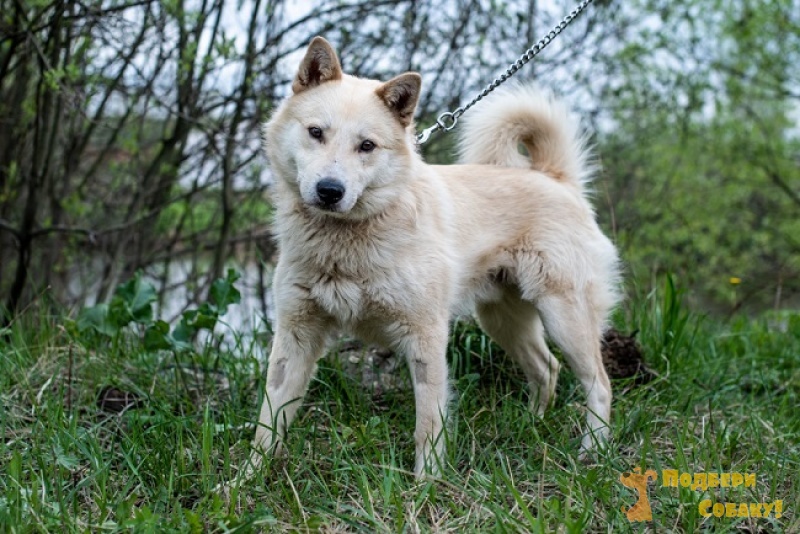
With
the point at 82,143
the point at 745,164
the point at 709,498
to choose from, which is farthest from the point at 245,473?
the point at 745,164

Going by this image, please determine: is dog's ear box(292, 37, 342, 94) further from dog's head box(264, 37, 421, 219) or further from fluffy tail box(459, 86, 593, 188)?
fluffy tail box(459, 86, 593, 188)

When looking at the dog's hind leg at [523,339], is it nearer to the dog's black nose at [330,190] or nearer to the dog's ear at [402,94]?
the dog's ear at [402,94]

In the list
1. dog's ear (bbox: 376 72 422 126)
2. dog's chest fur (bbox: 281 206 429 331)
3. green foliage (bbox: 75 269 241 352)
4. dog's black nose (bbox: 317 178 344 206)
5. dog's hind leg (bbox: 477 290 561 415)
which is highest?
dog's ear (bbox: 376 72 422 126)

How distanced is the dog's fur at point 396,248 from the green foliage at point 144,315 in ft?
2.63

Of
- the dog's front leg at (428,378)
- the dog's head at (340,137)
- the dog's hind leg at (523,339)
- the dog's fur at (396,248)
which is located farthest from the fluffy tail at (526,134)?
the dog's front leg at (428,378)

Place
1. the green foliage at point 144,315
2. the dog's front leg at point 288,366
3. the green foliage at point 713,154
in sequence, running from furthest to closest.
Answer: the green foliage at point 713,154 < the green foliage at point 144,315 < the dog's front leg at point 288,366

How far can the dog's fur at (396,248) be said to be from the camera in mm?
3018

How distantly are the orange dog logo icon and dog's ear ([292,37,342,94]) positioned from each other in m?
1.81

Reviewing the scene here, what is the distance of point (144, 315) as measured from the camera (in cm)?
400

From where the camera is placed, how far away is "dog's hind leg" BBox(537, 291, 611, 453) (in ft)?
11.9

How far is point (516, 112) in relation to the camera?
12.9 feet

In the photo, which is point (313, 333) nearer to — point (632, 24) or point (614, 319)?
point (614, 319)

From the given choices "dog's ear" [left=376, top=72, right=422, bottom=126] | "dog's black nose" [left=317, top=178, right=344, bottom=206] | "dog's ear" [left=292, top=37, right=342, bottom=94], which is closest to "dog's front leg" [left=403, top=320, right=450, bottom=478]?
"dog's black nose" [left=317, top=178, right=344, bottom=206]

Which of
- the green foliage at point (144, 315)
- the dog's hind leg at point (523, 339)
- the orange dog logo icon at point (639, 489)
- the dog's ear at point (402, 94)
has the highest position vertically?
the dog's ear at point (402, 94)
